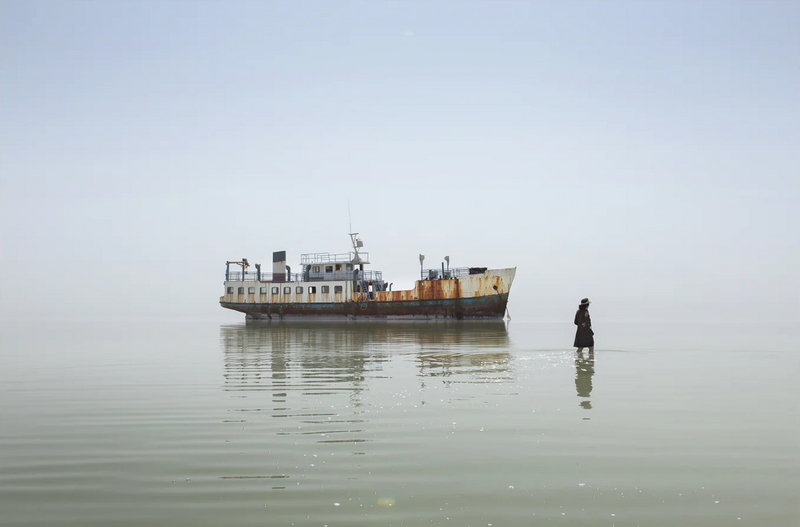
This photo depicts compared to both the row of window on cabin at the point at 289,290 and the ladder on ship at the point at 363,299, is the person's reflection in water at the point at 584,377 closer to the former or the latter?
the ladder on ship at the point at 363,299

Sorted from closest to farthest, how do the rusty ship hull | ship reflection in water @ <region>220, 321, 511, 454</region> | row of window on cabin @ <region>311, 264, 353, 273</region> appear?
ship reflection in water @ <region>220, 321, 511, 454</region> → the rusty ship hull → row of window on cabin @ <region>311, 264, 353, 273</region>

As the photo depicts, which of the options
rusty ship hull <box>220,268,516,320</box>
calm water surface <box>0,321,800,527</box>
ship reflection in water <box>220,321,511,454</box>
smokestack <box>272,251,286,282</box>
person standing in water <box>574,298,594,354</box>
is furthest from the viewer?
smokestack <box>272,251,286,282</box>

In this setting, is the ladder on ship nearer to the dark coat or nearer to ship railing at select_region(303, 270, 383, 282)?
ship railing at select_region(303, 270, 383, 282)

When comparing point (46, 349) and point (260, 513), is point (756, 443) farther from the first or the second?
point (46, 349)

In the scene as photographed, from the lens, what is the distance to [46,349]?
89.6ft

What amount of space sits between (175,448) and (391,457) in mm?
2798

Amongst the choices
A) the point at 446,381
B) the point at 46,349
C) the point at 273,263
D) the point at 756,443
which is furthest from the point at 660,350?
the point at 273,263

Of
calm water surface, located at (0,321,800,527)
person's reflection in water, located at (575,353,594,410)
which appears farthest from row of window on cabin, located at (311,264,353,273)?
calm water surface, located at (0,321,800,527)

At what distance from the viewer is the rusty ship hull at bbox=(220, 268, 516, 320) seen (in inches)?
2103

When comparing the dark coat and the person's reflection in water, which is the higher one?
the dark coat

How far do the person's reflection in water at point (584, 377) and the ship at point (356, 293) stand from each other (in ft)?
108

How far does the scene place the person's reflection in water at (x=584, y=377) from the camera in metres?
11.0

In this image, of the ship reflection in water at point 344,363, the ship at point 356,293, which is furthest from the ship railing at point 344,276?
the ship reflection in water at point 344,363

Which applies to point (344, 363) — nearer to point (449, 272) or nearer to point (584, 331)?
point (584, 331)
